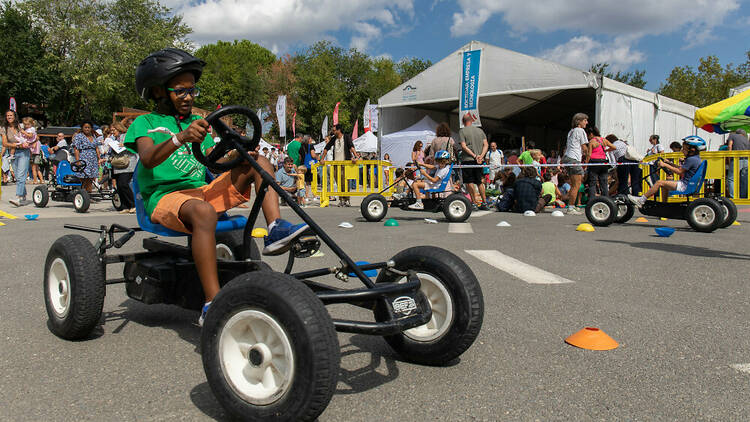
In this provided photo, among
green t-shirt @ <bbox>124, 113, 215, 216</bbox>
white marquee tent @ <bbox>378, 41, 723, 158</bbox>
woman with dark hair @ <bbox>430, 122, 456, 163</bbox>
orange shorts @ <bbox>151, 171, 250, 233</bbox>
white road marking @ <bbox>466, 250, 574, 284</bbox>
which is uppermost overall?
white marquee tent @ <bbox>378, 41, 723, 158</bbox>

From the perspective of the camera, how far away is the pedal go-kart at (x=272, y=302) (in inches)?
74.2

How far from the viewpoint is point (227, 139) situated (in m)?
2.77

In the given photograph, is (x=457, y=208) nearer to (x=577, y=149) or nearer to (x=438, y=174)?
(x=438, y=174)

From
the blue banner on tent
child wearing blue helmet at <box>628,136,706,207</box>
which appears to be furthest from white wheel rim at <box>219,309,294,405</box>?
the blue banner on tent

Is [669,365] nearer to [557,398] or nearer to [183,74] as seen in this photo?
[557,398]

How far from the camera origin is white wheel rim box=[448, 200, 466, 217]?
980 cm

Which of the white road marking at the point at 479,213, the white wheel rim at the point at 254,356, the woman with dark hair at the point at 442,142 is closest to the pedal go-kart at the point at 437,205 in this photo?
the white road marking at the point at 479,213

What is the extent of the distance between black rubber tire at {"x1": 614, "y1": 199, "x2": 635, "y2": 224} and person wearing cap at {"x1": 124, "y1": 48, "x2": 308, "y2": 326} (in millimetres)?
8187

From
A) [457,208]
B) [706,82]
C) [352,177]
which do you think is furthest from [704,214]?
[706,82]

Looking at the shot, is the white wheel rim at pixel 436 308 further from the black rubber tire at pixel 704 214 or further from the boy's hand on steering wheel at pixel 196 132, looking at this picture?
the black rubber tire at pixel 704 214

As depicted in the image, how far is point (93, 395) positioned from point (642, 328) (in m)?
3.01

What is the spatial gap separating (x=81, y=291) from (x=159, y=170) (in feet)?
2.51

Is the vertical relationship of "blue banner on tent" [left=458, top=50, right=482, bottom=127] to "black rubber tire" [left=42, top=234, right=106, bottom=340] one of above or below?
above

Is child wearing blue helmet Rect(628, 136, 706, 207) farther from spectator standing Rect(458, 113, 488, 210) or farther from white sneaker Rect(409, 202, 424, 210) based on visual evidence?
white sneaker Rect(409, 202, 424, 210)
